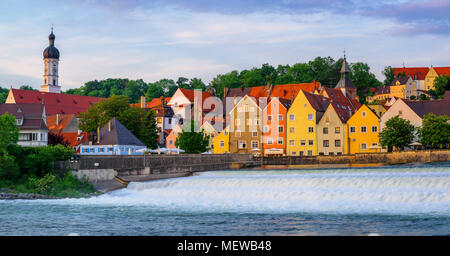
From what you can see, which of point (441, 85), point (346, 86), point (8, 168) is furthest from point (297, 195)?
point (441, 85)

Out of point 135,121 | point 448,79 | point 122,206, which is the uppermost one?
point 448,79

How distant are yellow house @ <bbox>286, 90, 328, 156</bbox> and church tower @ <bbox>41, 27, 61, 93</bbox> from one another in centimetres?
11341

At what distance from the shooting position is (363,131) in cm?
7925

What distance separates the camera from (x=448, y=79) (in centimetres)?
15038

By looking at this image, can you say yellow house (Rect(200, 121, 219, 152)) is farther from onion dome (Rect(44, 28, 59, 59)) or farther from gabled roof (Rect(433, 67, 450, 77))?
gabled roof (Rect(433, 67, 450, 77))

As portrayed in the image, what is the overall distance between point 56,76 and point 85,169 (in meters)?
142

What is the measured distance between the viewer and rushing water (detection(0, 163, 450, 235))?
23.5m

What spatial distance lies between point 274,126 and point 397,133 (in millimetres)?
21148

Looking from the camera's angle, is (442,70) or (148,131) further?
(442,70)

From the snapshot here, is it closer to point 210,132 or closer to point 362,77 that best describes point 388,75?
point 362,77

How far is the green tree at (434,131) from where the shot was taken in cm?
6831
